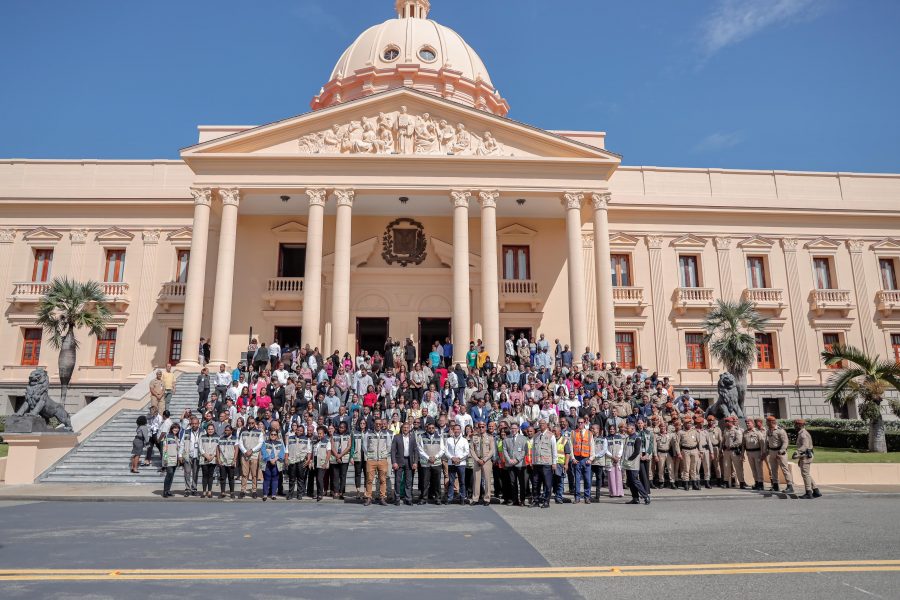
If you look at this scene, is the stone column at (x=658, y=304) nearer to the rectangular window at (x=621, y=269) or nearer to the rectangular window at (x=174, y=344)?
the rectangular window at (x=621, y=269)

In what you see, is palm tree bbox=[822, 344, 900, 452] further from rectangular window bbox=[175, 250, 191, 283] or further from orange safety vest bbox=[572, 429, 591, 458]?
rectangular window bbox=[175, 250, 191, 283]

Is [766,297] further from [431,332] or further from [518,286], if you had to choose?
[431,332]

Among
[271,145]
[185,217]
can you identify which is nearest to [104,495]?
[271,145]

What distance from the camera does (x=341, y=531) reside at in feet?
29.7

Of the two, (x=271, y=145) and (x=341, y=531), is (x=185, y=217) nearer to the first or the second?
(x=271, y=145)

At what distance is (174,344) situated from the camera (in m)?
30.8

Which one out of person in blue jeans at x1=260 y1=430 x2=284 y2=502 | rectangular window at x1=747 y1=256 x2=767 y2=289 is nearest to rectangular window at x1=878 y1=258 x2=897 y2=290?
rectangular window at x1=747 y1=256 x2=767 y2=289

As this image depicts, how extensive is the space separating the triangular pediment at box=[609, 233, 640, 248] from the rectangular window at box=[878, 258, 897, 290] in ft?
45.4

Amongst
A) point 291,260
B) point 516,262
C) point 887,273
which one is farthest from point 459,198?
point 887,273

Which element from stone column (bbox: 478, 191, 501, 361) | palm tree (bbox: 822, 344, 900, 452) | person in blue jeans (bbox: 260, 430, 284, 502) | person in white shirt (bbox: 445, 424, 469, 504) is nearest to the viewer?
person in white shirt (bbox: 445, 424, 469, 504)

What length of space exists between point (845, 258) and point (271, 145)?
31095 millimetres

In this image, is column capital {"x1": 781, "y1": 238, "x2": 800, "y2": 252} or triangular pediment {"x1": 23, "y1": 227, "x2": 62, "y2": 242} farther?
column capital {"x1": 781, "y1": 238, "x2": 800, "y2": 252}

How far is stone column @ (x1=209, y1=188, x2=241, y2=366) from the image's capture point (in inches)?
988

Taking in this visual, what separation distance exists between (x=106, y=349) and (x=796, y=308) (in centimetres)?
3642
